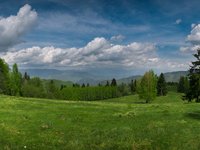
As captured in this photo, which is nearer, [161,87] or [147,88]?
[147,88]

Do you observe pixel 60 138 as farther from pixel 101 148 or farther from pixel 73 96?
pixel 73 96

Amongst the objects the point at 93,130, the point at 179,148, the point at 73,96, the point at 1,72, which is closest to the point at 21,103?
the point at 93,130

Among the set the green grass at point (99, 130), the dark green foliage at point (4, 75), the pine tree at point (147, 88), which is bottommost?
the green grass at point (99, 130)

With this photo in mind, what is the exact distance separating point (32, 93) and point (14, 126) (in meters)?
170

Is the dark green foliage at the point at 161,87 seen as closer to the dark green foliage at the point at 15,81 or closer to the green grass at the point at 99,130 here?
the dark green foliage at the point at 15,81

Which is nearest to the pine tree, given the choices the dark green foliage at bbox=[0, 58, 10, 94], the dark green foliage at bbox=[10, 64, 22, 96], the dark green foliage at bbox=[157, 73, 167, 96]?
the dark green foliage at bbox=[10, 64, 22, 96]

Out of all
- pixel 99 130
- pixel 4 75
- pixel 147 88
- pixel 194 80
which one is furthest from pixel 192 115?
pixel 4 75

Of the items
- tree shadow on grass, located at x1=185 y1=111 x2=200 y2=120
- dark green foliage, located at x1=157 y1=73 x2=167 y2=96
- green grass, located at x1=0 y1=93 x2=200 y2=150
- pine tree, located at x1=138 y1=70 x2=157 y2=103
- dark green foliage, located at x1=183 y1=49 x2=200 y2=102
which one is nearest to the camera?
green grass, located at x1=0 y1=93 x2=200 y2=150

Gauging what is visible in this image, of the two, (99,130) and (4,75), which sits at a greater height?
(4,75)

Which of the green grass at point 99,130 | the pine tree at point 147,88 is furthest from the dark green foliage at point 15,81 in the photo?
the green grass at point 99,130

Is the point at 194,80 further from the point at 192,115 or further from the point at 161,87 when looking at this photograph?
the point at 161,87

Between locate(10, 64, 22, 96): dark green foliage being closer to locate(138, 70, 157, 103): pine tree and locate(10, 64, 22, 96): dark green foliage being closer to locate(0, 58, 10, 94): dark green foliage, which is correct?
locate(0, 58, 10, 94): dark green foliage

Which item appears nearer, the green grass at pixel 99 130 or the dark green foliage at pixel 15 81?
the green grass at pixel 99 130

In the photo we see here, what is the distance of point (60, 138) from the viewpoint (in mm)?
26359
